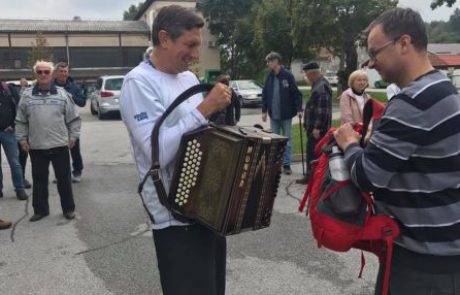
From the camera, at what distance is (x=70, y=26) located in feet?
182

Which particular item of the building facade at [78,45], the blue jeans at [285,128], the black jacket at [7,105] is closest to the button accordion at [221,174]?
the black jacket at [7,105]

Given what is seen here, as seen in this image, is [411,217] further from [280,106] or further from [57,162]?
[280,106]

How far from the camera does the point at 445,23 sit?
411 feet

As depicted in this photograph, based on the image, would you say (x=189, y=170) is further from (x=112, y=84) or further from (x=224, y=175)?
(x=112, y=84)

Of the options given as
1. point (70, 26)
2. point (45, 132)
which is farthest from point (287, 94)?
point (70, 26)

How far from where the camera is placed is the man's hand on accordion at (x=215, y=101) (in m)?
2.08

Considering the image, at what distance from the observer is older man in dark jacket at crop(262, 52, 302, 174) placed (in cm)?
823

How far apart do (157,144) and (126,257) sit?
9.56 ft

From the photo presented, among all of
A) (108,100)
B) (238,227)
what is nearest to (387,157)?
(238,227)

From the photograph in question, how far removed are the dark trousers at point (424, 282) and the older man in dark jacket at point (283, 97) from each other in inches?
243

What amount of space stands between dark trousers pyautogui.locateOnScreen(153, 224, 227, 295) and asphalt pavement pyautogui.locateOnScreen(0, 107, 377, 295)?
1706 millimetres

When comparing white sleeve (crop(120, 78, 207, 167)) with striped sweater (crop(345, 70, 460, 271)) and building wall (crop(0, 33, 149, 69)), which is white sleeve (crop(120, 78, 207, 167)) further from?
building wall (crop(0, 33, 149, 69))

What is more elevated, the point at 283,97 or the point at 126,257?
the point at 283,97

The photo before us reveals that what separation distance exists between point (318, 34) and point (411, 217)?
25.6 m
